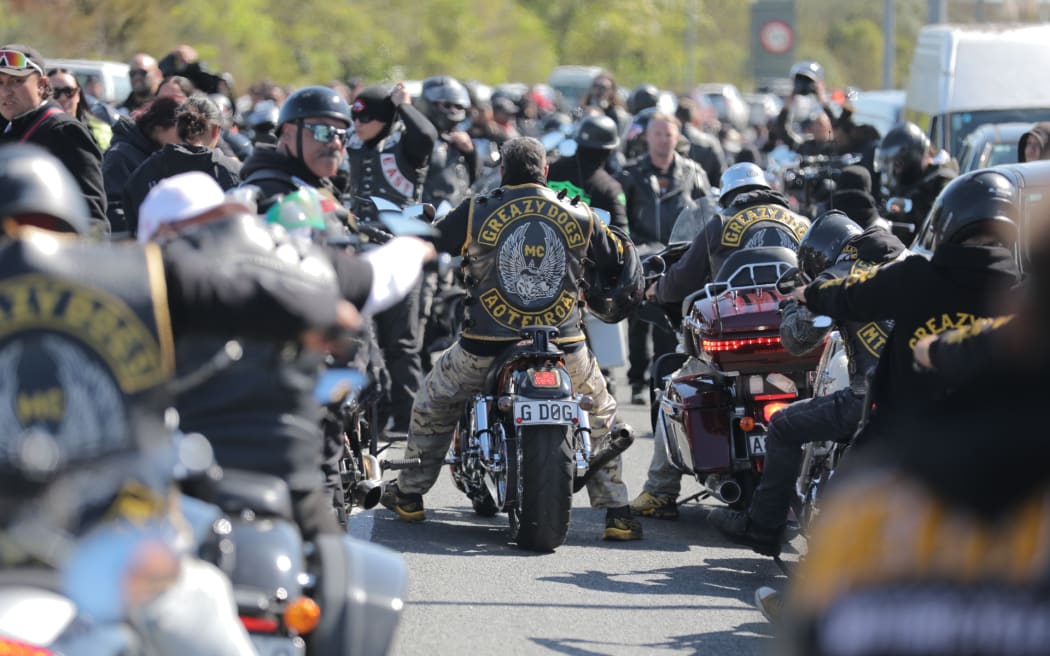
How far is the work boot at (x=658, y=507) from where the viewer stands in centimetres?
858

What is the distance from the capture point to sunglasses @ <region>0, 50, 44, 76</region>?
816 centimetres

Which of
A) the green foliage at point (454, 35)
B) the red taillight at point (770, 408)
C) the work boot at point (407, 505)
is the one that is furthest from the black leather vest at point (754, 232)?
the green foliage at point (454, 35)

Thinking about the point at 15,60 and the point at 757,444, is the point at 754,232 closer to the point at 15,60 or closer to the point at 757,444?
the point at 757,444

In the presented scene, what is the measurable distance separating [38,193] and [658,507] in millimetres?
5517

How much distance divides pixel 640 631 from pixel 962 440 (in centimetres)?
432

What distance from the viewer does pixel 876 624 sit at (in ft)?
7.22

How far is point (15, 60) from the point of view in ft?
26.9

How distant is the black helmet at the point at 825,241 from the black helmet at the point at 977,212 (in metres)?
1.36

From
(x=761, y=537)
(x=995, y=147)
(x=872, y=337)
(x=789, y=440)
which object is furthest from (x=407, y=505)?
(x=995, y=147)

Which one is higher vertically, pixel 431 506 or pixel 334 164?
pixel 334 164

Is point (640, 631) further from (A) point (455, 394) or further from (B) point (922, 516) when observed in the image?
(B) point (922, 516)

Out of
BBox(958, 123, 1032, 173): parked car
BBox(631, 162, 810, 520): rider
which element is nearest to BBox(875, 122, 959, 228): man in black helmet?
BBox(958, 123, 1032, 173): parked car

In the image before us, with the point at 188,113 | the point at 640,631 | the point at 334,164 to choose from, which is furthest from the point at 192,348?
the point at 188,113

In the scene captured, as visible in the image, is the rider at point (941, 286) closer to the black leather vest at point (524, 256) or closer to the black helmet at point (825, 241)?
the black helmet at point (825, 241)
